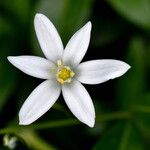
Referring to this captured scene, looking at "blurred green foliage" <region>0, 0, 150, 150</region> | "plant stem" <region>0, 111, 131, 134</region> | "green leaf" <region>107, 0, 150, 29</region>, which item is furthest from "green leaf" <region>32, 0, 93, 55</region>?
"plant stem" <region>0, 111, 131, 134</region>

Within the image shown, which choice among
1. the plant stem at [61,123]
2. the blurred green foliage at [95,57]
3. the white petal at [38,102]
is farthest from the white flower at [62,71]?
the blurred green foliage at [95,57]

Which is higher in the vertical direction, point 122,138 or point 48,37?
point 48,37

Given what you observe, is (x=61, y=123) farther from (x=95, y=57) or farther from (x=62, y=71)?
(x=95, y=57)

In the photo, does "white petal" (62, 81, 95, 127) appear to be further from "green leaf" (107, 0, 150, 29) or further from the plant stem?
"green leaf" (107, 0, 150, 29)

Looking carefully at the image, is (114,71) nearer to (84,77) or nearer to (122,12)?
(84,77)

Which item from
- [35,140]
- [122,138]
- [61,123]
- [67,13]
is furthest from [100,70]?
[35,140]

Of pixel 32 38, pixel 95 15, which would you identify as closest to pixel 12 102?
pixel 32 38

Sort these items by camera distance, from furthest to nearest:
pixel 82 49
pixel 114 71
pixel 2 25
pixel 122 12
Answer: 1. pixel 2 25
2. pixel 122 12
3. pixel 82 49
4. pixel 114 71
